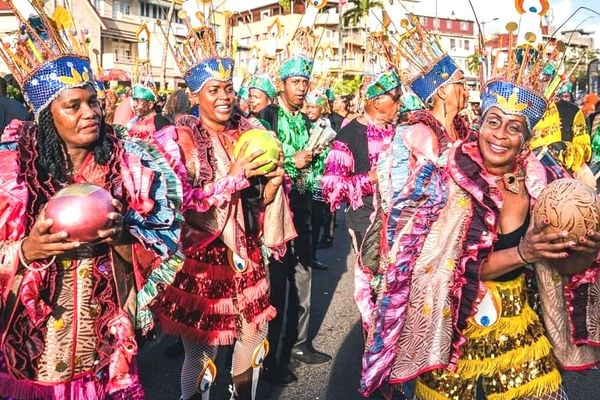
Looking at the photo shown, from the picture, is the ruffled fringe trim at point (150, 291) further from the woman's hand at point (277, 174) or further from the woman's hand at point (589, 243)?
the woman's hand at point (589, 243)

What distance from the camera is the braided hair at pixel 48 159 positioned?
2.50 metres

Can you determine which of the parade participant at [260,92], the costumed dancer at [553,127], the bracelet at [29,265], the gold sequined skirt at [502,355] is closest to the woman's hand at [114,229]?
the bracelet at [29,265]

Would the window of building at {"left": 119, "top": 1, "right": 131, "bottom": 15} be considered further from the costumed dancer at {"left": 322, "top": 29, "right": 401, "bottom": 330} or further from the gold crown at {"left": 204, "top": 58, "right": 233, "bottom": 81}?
the gold crown at {"left": 204, "top": 58, "right": 233, "bottom": 81}

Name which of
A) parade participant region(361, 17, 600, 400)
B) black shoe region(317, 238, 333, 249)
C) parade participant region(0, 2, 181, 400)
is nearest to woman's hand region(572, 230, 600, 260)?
parade participant region(361, 17, 600, 400)

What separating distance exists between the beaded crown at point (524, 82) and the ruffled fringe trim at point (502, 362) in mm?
1042

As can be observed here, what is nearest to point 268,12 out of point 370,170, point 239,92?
point 239,92

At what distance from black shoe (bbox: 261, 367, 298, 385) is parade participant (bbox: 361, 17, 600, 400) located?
74.8 inches

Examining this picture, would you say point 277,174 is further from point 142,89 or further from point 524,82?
point 142,89

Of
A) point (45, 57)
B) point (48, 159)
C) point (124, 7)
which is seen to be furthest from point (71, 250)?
point (124, 7)

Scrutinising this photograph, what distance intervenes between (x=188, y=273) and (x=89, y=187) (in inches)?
58.1

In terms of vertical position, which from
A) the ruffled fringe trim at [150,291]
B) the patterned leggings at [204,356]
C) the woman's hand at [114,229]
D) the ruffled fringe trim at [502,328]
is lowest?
the patterned leggings at [204,356]

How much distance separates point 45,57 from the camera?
8.77ft

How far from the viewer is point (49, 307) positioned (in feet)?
8.18

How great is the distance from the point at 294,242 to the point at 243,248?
4.38 feet
